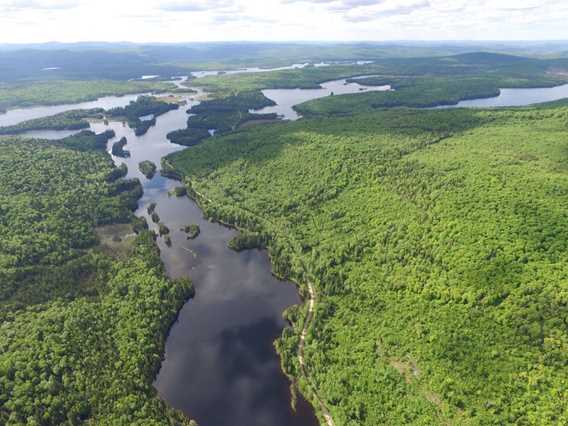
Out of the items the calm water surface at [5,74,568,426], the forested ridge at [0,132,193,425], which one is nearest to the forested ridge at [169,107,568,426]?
the calm water surface at [5,74,568,426]

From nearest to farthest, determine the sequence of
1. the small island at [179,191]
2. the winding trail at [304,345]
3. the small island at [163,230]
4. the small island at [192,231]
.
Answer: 1. the winding trail at [304,345]
2. the small island at [192,231]
3. the small island at [163,230]
4. the small island at [179,191]

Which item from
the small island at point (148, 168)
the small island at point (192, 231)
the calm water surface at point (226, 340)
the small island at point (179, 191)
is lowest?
the calm water surface at point (226, 340)

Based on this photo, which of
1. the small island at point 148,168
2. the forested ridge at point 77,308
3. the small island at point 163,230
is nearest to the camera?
the forested ridge at point 77,308

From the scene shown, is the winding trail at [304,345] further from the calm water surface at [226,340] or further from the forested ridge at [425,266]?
the calm water surface at [226,340]

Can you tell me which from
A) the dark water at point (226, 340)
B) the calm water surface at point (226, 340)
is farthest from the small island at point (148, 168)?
the calm water surface at point (226, 340)

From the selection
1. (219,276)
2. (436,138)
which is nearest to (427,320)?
(219,276)

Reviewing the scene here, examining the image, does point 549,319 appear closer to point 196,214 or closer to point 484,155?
point 484,155
